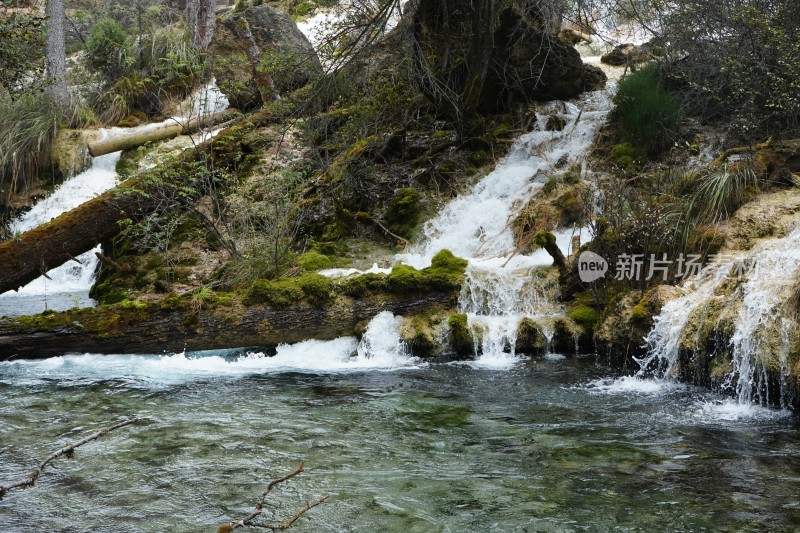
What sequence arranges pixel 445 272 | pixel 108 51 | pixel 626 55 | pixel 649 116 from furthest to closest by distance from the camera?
pixel 108 51
pixel 626 55
pixel 649 116
pixel 445 272

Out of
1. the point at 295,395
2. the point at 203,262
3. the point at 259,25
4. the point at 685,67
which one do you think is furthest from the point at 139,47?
the point at 295,395

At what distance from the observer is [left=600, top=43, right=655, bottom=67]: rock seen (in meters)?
14.6

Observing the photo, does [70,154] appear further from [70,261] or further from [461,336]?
[461,336]

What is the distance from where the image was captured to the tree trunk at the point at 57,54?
619 inches

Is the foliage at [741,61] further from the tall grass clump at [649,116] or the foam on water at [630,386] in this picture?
the foam on water at [630,386]

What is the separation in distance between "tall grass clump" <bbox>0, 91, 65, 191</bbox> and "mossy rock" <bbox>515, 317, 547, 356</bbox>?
1134 centimetres

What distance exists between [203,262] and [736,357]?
7749 mm

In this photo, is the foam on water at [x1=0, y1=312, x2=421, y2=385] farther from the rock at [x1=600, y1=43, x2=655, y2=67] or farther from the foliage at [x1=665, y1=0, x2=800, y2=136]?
the rock at [x1=600, y1=43, x2=655, y2=67]

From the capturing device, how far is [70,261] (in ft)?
43.0

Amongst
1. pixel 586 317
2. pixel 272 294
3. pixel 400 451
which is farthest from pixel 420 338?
pixel 400 451

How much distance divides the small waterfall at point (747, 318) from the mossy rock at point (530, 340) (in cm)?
123

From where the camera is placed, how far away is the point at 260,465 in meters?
4.85

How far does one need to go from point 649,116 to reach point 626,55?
4593 millimetres

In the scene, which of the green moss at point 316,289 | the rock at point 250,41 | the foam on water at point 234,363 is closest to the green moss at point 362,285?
the green moss at point 316,289
